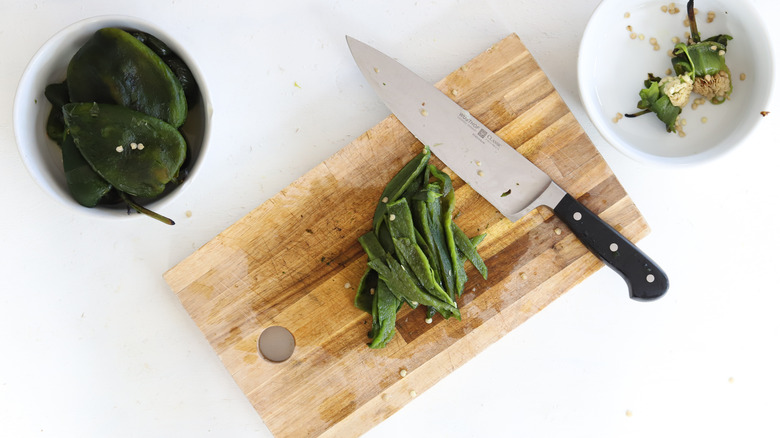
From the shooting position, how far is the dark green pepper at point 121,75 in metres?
1.58

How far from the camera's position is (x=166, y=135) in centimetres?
159

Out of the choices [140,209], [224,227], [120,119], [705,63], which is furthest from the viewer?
[224,227]

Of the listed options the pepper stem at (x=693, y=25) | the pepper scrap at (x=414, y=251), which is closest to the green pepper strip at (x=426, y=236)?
the pepper scrap at (x=414, y=251)

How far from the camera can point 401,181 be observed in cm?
188

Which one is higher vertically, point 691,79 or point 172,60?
point 172,60

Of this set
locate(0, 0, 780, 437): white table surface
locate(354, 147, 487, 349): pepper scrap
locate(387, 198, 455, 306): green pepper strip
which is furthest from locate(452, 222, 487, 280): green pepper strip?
locate(0, 0, 780, 437): white table surface

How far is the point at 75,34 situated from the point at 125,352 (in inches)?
42.1

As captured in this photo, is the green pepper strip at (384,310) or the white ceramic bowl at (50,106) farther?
the green pepper strip at (384,310)

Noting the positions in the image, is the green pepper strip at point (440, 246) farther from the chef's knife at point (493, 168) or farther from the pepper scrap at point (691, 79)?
the pepper scrap at point (691, 79)

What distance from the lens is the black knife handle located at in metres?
1.91

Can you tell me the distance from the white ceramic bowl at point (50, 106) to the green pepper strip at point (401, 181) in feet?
1.86

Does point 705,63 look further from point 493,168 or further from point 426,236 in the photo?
point 426,236

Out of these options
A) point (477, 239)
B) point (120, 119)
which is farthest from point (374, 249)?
point (120, 119)

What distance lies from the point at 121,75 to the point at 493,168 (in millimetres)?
1151
